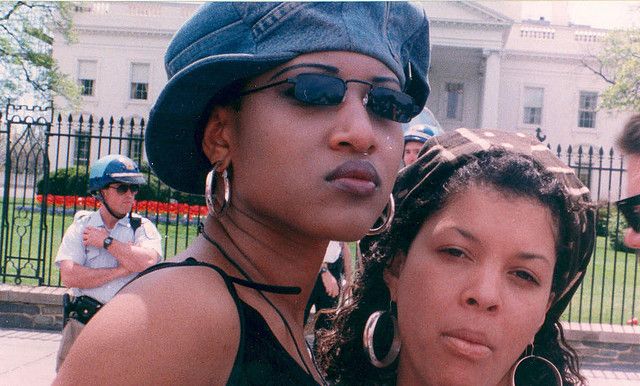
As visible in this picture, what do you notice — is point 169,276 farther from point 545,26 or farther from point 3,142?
point 545,26

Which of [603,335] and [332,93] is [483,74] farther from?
[332,93]

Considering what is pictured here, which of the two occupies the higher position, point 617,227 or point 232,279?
point 232,279

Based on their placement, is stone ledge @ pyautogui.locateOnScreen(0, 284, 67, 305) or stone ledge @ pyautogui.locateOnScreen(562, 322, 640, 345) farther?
stone ledge @ pyautogui.locateOnScreen(0, 284, 67, 305)

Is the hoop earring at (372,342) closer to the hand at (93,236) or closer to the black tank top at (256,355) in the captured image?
the black tank top at (256,355)

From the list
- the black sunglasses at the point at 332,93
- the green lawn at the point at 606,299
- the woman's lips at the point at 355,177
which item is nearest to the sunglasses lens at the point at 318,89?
the black sunglasses at the point at 332,93

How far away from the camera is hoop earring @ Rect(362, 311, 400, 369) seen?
5.54 feet

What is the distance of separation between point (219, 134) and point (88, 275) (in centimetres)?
373

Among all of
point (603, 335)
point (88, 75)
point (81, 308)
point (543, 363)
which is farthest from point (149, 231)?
point (88, 75)

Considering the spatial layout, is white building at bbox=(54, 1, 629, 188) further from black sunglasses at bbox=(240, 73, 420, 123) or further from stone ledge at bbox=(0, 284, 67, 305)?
black sunglasses at bbox=(240, 73, 420, 123)

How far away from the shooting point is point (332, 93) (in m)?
1.29

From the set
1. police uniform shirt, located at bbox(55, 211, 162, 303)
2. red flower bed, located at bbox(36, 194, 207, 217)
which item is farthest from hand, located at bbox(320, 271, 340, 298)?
red flower bed, located at bbox(36, 194, 207, 217)

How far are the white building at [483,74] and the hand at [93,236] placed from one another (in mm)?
26909

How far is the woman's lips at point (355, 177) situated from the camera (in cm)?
128

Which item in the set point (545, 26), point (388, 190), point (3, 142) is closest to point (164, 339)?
point (388, 190)
